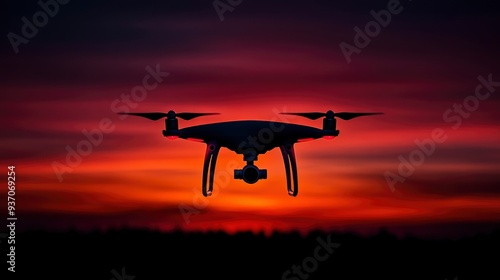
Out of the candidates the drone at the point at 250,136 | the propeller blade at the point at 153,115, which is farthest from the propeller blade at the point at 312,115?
the propeller blade at the point at 153,115

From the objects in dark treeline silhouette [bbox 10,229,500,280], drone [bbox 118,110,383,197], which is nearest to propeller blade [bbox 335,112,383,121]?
drone [bbox 118,110,383,197]

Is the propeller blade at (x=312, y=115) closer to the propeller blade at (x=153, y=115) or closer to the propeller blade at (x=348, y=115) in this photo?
the propeller blade at (x=348, y=115)

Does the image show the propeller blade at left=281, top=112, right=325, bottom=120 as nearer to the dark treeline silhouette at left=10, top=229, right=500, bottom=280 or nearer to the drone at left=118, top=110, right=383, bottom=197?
the drone at left=118, top=110, right=383, bottom=197

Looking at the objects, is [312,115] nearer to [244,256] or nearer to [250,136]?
[250,136]

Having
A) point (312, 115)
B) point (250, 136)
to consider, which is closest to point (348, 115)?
point (312, 115)

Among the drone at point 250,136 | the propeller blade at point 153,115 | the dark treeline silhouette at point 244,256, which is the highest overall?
the propeller blade at point 153,115

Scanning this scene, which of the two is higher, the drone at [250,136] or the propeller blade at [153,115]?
the propeller blade at [153,115]

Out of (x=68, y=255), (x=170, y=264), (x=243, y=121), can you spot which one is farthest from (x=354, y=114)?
(x=68, y=255)
